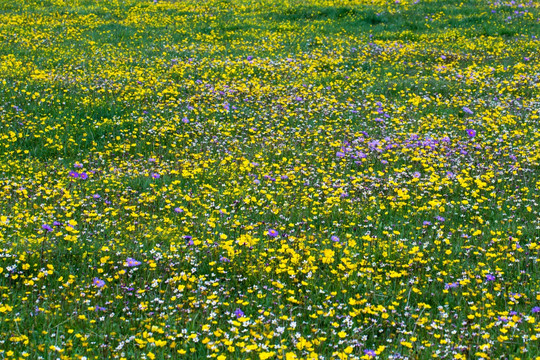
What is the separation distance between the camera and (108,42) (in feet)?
49.9

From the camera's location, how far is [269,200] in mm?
6914

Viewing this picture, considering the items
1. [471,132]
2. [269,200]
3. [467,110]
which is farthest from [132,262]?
[467,110]

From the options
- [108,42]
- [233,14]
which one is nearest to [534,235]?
[108,42]

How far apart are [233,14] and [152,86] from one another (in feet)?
26.9

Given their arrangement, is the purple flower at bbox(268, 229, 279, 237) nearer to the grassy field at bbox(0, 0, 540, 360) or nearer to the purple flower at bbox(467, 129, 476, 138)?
the grassy field at bbox(0, 0, 540, 360)

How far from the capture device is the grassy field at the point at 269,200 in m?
4.39

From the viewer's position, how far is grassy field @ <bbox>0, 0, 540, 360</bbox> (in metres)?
4.39

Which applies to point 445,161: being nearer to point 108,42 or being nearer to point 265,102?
point 265,102

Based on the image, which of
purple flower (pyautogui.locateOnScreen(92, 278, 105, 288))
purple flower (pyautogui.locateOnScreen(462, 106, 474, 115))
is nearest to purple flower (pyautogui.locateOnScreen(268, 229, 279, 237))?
purple flower (pyautogui.locateOnScreen(92, 278, 105, 288))

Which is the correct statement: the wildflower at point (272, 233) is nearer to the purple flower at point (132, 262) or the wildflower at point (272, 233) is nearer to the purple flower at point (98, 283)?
the purple flower at point (132, 262)

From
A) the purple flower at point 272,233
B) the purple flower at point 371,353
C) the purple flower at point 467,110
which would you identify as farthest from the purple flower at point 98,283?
the purple flower at point 467,110

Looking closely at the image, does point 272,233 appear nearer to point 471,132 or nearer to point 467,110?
point 471,132

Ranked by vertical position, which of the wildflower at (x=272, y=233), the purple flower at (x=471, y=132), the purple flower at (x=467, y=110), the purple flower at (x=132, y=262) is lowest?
the purple flower at (x=471, y=132)

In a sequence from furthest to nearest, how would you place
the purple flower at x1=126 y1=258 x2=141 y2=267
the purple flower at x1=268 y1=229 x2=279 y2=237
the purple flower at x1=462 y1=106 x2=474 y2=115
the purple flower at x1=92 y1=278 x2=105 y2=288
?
the purple flower at x1=462 y1=106 x2=474 y2=115 → the purple flower at x1=268 y1=229 x2=279 y2=237 → the purple flower at x1=126 y1=258 x2=141 y2=267 → the purple flower at x1=92 y1=278 x2=105 y2=288
